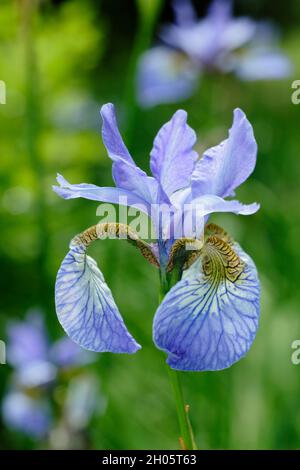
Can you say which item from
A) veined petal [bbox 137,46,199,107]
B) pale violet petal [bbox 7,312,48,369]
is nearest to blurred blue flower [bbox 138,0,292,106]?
veined petal [bbox 137,46,199,107]

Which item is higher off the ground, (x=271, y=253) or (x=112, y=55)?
(x=112, y=55)

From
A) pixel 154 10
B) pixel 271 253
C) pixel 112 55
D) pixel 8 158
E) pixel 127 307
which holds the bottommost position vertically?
pixel 127 307

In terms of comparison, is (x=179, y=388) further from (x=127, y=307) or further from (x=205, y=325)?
(x=127, y=307)

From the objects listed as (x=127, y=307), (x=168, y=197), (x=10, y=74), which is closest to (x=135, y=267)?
(x=127, y=307)

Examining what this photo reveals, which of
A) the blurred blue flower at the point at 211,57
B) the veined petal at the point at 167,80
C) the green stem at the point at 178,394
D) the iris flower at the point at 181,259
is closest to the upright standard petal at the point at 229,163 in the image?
the iris flower at the point at 181,259

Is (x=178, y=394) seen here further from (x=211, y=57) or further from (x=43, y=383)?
(x=211, y=57)

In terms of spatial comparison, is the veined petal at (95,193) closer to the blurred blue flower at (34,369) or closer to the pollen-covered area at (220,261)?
the pollen-covered area at (220,261)

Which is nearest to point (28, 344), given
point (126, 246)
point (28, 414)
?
point (28, 414)
